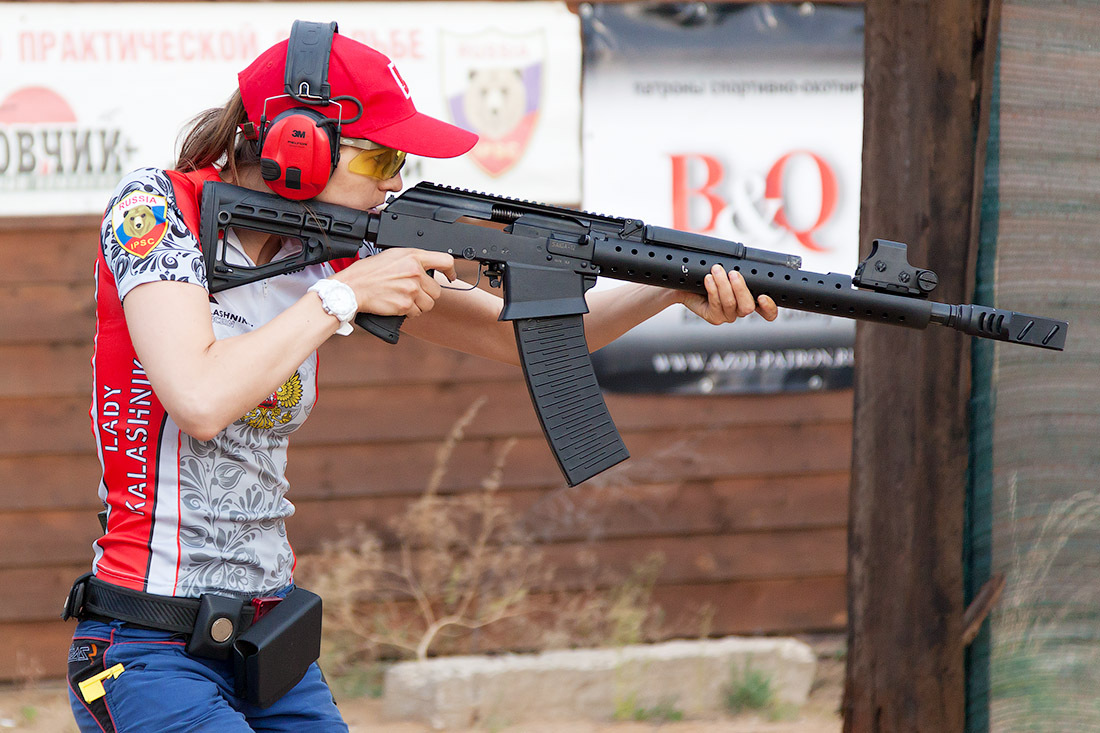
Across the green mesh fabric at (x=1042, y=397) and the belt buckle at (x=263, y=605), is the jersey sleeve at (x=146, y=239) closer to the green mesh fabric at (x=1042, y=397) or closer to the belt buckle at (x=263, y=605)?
the belt buckle at (x=263, y=605)

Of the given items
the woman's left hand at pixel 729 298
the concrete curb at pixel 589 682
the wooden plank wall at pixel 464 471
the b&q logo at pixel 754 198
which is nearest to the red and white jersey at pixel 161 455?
the woman's left hand at pixel 729 298

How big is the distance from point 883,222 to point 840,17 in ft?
7.28

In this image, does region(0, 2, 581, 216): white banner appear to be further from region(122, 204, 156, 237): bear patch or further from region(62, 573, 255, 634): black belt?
region(62, 573, 255, 634): black belt

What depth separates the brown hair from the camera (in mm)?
1949

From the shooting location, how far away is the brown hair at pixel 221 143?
1.95 m

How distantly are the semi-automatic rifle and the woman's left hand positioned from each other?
0.07 ft

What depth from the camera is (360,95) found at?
188 cm

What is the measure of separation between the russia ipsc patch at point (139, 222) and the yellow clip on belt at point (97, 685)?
0.69 metres

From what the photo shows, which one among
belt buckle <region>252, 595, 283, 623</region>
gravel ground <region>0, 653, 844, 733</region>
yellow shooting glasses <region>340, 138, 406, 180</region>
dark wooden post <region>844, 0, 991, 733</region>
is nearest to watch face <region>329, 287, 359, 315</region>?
yellow shooting glasses <region>340, 138, 406, 180</region>

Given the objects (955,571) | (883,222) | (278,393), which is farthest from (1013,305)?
(278,393)

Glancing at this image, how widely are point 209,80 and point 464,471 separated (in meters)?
1.89

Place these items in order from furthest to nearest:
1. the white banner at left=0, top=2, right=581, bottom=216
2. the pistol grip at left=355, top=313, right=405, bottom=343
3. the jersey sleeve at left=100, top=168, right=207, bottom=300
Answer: the white banner at left=0, top=2, right=581, bottom=216
the pistol grip at left=355, top=313, right=405, bottom=343
the jersey sleeve at left=100, top=168, right=207, bottom=300

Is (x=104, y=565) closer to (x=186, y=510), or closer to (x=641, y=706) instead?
(x=186, y=510)

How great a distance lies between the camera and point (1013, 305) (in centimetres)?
263
